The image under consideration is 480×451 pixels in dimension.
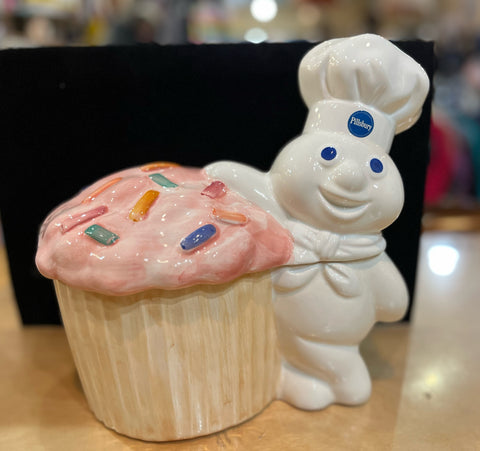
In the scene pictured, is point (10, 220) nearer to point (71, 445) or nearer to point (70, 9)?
point (71, 445)

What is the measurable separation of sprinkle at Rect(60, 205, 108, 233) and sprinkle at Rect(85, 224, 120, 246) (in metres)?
0.03

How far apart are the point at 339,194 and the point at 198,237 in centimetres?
21

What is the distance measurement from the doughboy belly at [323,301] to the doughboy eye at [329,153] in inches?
6.3

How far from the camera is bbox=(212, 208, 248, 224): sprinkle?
0.66 meters

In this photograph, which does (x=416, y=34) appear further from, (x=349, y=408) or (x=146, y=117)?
(x=349, y=408)

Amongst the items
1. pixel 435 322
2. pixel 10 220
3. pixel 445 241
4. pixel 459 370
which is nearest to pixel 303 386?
pixel 459 370

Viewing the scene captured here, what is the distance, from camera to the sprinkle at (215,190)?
2.29 ft

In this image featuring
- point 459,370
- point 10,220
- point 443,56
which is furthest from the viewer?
Answer: point 443,56

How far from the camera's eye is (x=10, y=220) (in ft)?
3.41

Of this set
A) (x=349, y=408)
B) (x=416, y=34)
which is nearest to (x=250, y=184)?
(x=349, y=408)

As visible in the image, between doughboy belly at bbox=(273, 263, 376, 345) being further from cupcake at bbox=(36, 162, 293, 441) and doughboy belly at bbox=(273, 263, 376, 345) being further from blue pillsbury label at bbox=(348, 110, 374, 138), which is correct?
blue pillsbury label at bbox=(348, 110, 374, 138)

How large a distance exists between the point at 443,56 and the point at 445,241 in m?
1.40

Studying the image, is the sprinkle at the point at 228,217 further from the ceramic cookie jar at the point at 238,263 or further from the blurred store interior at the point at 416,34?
the blurred store interior at the point at 416,34

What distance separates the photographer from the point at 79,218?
668 millimetres
